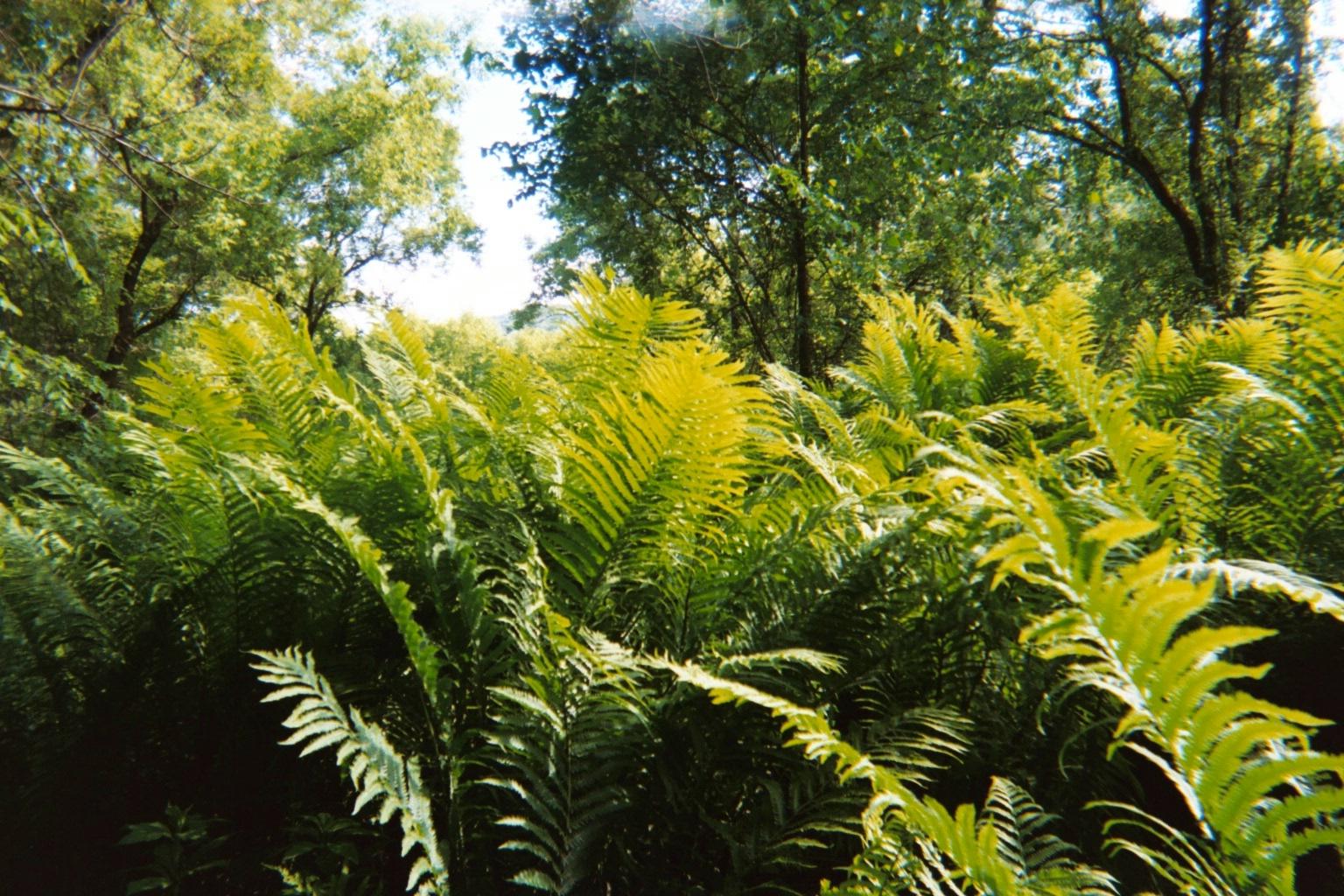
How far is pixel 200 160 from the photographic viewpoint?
891cm

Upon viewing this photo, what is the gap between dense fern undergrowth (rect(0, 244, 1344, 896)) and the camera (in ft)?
2.65

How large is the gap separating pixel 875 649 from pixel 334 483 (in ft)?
2.89

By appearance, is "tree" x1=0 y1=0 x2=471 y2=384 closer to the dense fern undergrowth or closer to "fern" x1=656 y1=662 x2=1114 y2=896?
the dense fern undergrowth

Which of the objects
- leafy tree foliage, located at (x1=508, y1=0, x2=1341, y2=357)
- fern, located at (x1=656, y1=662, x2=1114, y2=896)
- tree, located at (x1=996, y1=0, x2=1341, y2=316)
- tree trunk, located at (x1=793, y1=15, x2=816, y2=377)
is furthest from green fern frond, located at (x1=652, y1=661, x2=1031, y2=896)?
tree, located at (x1=996, y1=0, x2=1341, y2=316)

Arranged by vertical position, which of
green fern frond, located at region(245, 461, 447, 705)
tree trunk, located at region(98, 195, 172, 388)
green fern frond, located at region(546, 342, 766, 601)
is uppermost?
tree trunk, located at region(98, 195, 172, 388)

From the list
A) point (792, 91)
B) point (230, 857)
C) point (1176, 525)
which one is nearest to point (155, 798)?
point (230, 857)

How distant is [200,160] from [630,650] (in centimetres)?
1067

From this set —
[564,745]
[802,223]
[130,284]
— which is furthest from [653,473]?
[130,284]

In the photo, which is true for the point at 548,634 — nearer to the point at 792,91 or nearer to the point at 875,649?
the point at 875,649

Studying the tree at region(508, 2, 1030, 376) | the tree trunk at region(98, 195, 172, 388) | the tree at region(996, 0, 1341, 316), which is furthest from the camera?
the tree trunk at region(98, 195, 172, 388)

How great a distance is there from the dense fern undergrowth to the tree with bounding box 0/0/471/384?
10.9 ft

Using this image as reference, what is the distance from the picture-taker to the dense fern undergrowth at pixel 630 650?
0.81m

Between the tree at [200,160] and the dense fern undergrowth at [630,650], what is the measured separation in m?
3.33

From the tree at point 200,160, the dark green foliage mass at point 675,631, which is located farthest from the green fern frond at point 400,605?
the tree at point 200,160
